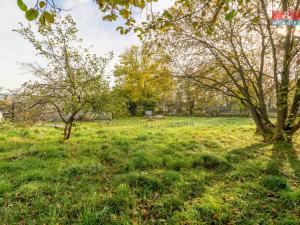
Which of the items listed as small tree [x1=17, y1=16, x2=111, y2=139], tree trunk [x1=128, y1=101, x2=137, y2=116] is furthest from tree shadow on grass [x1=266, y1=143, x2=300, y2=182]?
tree trunk [x1=128, y1=101, x2=137, y2=116]

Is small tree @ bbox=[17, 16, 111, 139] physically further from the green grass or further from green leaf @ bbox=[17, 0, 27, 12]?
green leaf @ bbox=[17, 0, 27, 12]

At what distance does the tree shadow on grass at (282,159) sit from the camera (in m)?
4.89

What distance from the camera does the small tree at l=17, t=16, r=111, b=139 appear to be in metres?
6.27

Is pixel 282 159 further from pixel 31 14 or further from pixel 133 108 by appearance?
pixel 133 108

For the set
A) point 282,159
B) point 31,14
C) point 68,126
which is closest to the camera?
point 31,14

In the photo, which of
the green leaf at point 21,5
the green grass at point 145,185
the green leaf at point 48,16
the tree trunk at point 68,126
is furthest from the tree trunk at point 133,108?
the green leaf at point 21,5

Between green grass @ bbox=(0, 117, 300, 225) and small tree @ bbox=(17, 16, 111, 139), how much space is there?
146 cm

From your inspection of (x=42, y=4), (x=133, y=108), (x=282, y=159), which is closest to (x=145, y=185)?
(x=42, y=4)

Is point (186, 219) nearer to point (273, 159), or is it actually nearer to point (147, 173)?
point (147, 173)

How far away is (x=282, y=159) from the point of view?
584 centimetres

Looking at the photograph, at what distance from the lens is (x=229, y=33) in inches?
294

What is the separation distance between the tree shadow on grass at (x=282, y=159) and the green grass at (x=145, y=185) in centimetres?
3

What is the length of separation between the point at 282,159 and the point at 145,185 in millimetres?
4356

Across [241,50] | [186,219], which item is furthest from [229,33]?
[186,219]
